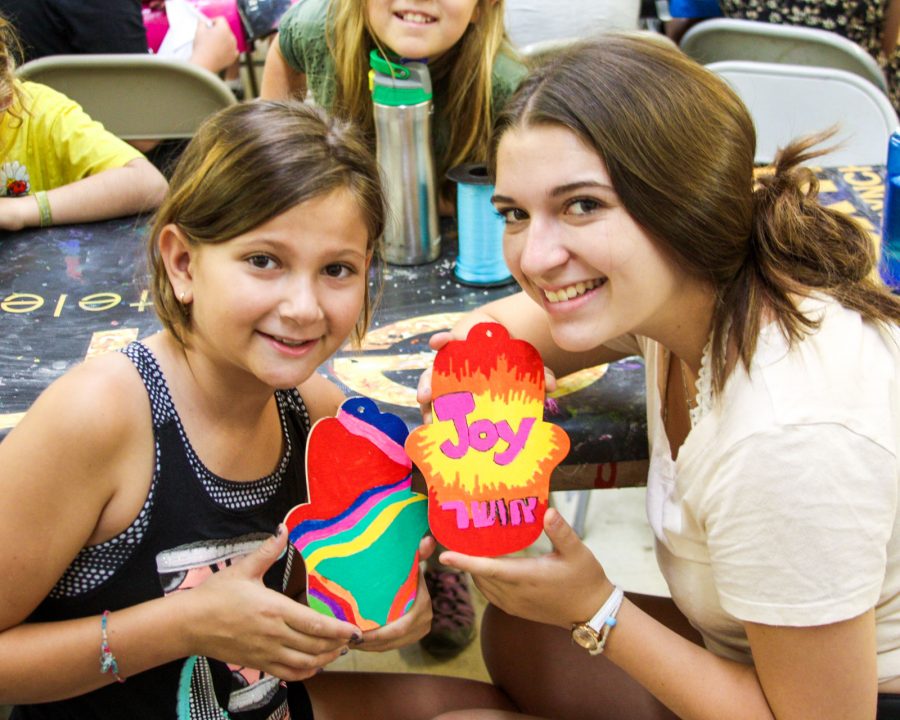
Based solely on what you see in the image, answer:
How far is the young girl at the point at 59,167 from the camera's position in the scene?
175 cm

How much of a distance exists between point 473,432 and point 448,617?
39.6 inches

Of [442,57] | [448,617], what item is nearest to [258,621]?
[448,617]

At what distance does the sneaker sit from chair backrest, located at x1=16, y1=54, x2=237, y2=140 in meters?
1.24

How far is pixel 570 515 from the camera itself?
232 centimetres

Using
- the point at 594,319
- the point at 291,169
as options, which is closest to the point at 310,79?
the point at 291,169

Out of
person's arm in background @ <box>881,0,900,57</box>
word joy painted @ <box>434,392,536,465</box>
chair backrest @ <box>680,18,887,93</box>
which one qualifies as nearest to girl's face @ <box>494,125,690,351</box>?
word joy painted @ <box>434,392,536,465</box>

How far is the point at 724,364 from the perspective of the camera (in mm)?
1013

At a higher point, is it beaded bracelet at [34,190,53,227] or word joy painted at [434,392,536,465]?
Answer: word joy painted at [434,392,536,465]

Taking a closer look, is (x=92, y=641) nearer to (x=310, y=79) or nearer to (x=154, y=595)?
(x=154, y=595)

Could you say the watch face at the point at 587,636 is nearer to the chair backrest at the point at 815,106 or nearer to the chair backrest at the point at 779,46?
the chair backrest at the point at 815,106

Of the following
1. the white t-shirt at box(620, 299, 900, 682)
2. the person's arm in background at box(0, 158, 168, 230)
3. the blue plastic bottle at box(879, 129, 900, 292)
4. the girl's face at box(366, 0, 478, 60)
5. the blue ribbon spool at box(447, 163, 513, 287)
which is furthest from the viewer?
the person's arm in background at box(0, 158, 168, 230)

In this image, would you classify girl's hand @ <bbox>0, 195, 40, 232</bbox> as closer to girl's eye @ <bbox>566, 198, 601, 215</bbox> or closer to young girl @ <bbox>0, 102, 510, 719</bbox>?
young girl @ <bbox>0, 102, 510, 719</bbox>

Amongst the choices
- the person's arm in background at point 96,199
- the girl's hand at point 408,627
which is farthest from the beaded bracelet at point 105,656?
the person's arm in background at point 96,199

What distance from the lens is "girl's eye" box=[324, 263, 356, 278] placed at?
3.39 feet
